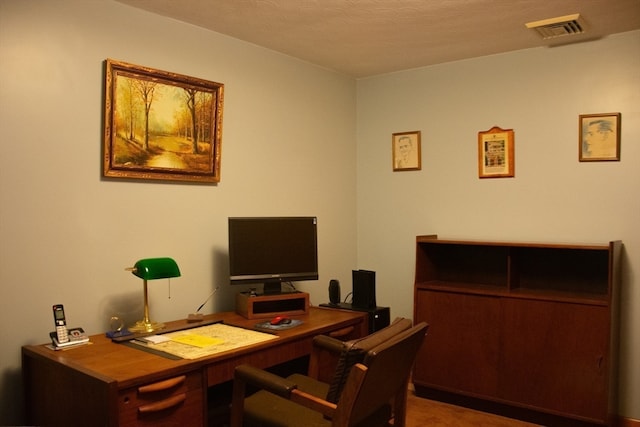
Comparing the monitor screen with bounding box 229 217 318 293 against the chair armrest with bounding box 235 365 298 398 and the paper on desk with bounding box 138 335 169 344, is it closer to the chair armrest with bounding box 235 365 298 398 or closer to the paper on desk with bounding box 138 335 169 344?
the paper on desk with bounding box 138 335 169 344

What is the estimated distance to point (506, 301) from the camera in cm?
324

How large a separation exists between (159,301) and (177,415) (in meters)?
0.91

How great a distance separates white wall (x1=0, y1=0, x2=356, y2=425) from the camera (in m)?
2.30

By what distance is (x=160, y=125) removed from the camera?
2.82 metres

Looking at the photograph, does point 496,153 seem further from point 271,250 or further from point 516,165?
point 271,250

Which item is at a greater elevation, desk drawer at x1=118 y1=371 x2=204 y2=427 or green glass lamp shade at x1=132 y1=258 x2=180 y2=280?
green glass lamp shade at x1=132 y1=258 x2=180 y2=280

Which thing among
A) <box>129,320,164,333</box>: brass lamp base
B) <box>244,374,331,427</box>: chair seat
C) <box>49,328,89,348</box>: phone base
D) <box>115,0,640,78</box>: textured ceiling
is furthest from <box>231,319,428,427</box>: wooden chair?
<box>115,0,640,78</box>: textured ceiling

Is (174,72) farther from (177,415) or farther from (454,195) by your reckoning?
(454,195)

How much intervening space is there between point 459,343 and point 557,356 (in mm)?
595

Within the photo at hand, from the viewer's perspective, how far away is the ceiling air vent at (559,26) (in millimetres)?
2900

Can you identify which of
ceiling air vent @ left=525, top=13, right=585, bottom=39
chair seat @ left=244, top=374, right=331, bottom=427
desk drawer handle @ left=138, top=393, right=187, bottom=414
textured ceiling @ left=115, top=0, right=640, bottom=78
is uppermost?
textured ceiling @ left=115, top=0, right=640, bottom=78

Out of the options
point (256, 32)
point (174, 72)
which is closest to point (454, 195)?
point (256, 32)

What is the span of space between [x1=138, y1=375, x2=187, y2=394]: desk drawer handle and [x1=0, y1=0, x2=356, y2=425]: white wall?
78cm

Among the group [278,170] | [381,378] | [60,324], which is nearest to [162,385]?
[60,324]
